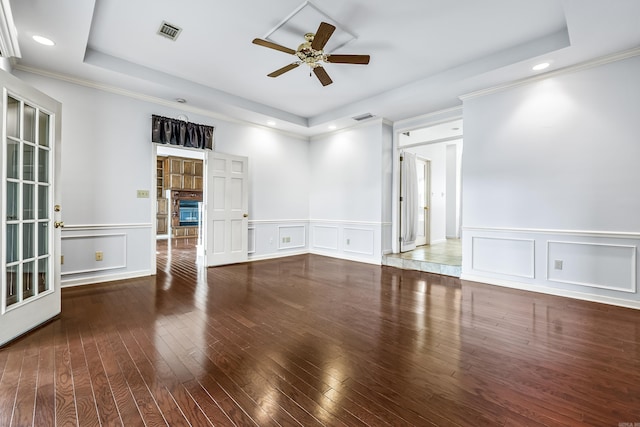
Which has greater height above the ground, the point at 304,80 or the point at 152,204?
the point at 304,80

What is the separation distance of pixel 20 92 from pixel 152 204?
231cm

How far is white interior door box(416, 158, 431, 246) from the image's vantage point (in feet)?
23.4

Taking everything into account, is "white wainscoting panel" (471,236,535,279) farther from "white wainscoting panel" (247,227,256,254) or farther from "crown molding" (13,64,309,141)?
"crown molding" (13,64,309,141)

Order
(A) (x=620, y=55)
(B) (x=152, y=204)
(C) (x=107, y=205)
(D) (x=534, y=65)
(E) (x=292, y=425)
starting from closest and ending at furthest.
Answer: (E) (x=292, y=425), (A) (x=620, y=55), (D) (x=534, y=65), (C) (x=107, y=205), (B) (x=152, y=204)

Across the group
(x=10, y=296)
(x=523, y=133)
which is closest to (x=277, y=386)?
(x=10, y=296)

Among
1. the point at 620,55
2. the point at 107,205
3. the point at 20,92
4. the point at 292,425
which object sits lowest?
the point at 292,425

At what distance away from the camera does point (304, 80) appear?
4.27 m

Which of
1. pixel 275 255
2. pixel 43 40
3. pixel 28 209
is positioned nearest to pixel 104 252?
pixel 28 209

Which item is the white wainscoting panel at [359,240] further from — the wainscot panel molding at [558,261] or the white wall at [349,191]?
the wainscot panel molding at [558,261]

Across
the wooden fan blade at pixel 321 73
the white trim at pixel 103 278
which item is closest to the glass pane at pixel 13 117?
the white trim at pixel 103 278

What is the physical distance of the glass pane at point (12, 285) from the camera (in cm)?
233

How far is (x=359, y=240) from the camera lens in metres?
5.88

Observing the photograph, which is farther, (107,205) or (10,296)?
(107,205)

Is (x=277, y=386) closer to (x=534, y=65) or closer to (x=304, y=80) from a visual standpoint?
(x=304, y=80)
